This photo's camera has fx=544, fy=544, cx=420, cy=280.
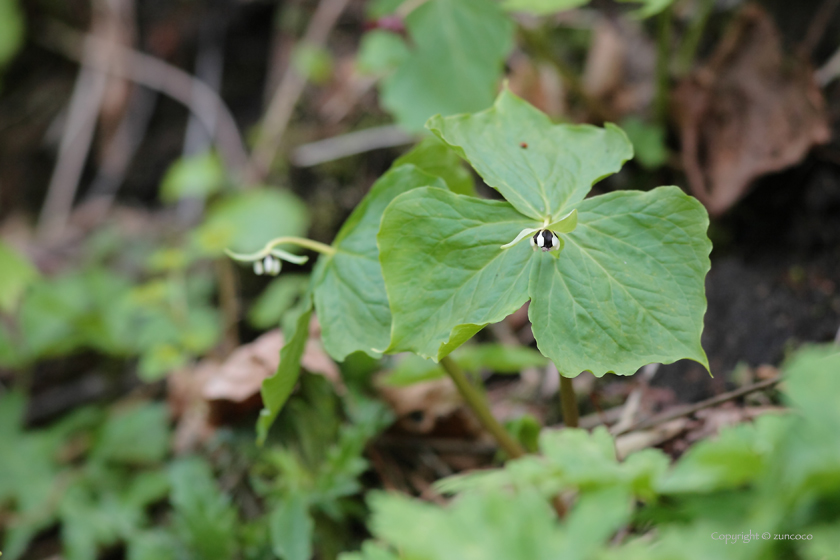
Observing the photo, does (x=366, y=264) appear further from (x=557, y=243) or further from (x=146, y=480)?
(x=146, y=480)

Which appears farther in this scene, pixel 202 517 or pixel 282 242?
pixel 202 517

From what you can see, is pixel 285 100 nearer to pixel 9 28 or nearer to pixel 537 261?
pixel 9 28

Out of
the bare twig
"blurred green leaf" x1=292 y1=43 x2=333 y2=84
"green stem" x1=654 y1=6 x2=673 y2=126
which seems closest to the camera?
"green stem" x1=654 y1=6 x2=673 y2=126

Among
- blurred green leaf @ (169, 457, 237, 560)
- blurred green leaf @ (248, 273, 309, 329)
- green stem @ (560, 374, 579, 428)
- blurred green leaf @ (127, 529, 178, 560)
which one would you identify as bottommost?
blurred green leaf @ (127, 529, 178, 560)

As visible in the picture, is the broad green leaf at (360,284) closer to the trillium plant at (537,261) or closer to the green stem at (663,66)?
the trillium plant at (537,261)

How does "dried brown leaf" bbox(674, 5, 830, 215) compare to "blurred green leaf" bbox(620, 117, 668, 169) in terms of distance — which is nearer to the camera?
"dried brown leaf" bbox(674, 5, 830, 215)

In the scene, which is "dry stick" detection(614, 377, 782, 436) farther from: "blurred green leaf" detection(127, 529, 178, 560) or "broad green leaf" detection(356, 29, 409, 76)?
"broad green leaf" detection(356, 29, 409, 76)

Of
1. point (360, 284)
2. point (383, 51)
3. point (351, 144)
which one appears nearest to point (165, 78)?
point (351, 144)

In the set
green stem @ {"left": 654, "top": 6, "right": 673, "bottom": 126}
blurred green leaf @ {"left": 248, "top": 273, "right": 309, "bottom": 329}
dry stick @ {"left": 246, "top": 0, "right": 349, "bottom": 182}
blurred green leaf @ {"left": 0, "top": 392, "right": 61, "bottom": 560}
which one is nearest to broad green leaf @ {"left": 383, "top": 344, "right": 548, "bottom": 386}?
blurred green leaf @ {"left": 248, "top": 273, "right": 309, "bottom": 329}
